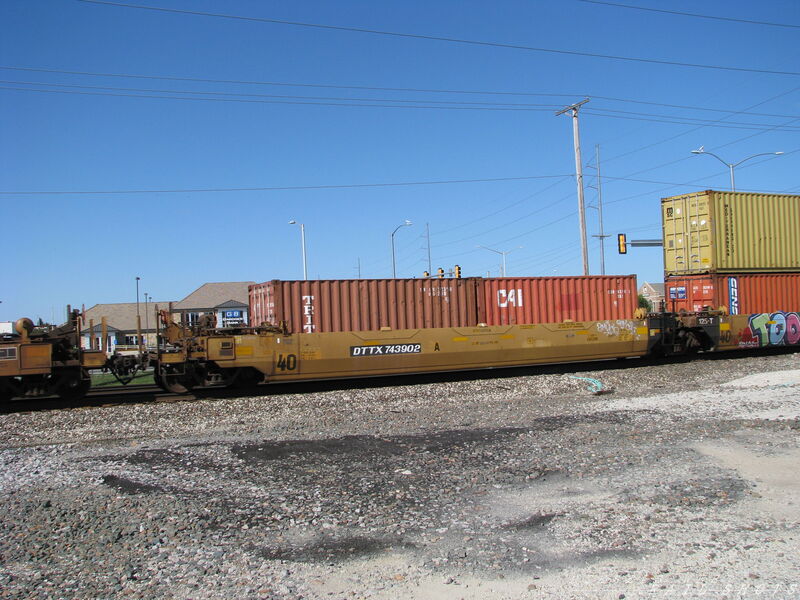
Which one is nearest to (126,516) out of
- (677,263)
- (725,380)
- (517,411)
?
(517,411)

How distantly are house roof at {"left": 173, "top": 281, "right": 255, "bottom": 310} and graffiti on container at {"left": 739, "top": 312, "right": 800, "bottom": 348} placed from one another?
58957 mm

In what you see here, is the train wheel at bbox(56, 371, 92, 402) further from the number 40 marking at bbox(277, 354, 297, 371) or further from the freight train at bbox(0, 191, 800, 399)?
the number 40 marking at bbox(277, 354, 297, 371)

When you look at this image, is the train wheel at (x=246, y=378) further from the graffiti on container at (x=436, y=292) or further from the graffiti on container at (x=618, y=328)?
the graffiti on container at (x=618, y=328)

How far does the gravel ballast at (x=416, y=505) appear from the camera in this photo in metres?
4.03

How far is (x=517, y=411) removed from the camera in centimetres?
1020

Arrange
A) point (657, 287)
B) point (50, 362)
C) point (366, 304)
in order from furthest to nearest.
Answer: point (657, 287) < point (366, 304) < point (50, 362)

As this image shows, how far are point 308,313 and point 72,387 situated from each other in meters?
5.22

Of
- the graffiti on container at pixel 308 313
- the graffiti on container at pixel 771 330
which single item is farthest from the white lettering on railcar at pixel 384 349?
the graffiti on container at pixel 771 330

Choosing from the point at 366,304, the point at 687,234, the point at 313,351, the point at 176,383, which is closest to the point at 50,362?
the point at 176,383

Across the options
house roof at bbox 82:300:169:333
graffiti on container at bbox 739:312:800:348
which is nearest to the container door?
graffiti on container at bbox 739:312:800:348

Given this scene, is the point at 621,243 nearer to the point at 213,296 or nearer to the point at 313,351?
the point at 313,351

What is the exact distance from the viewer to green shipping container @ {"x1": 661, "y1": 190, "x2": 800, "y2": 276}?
62.0ft

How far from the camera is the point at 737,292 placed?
19141mm

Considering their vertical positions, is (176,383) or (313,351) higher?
(313,351)
